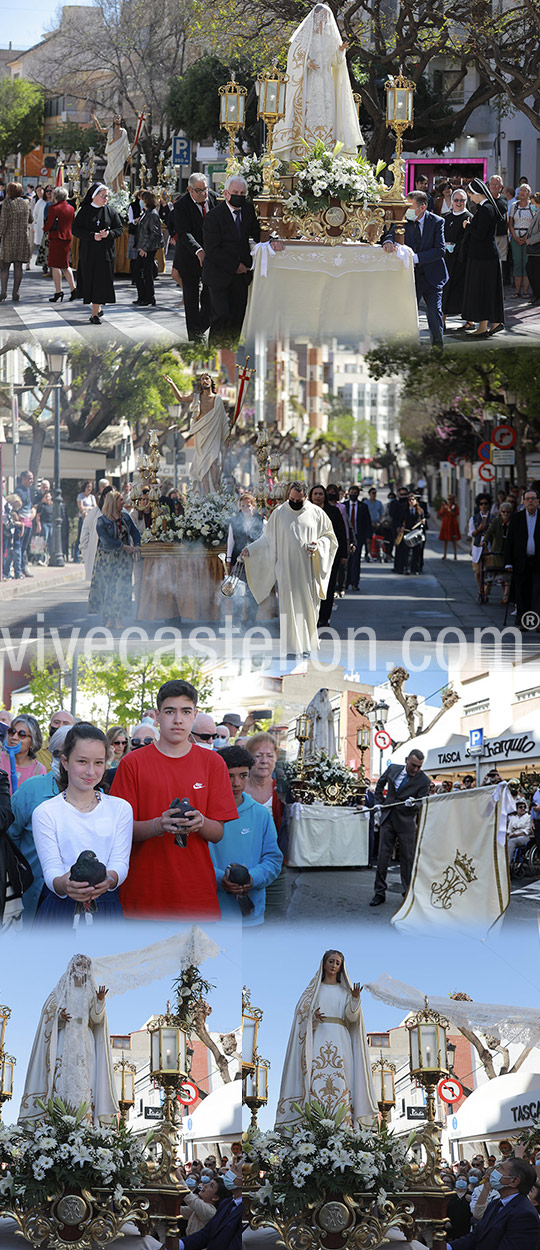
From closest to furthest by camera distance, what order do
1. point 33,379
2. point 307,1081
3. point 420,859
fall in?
point 307,1081 → point 420,859 → point 33,379

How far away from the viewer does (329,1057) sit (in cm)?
1248

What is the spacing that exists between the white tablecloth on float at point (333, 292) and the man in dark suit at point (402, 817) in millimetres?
3391

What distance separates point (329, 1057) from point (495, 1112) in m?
1.19

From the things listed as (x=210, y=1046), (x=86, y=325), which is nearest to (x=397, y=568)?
(x=86, y=325)

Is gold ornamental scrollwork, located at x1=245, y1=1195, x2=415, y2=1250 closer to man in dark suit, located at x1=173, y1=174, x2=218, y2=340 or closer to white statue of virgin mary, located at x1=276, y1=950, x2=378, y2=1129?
white statue of virgin mary, located at x1=276, y1=950, x2=378, y2=1129

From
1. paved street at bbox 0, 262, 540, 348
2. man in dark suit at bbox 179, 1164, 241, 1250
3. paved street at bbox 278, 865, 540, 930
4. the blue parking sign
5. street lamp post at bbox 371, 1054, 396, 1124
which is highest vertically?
the blue parking sign

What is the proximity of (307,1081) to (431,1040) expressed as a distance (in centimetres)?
92

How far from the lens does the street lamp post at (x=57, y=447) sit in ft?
47.2

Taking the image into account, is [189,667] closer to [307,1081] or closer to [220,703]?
[220,703]

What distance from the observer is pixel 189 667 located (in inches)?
560

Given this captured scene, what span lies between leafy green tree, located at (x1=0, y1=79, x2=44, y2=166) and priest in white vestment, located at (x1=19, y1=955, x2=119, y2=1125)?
270 inches

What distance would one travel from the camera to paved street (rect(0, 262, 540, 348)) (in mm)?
14539

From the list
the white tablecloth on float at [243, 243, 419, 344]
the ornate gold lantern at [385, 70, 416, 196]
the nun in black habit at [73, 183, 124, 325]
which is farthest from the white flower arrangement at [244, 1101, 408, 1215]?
the ornate gold lantern at [385, 70, 416, 196]

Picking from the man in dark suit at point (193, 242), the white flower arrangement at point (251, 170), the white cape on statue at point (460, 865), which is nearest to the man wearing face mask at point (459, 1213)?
the white cape on statue at point (460, 865)
